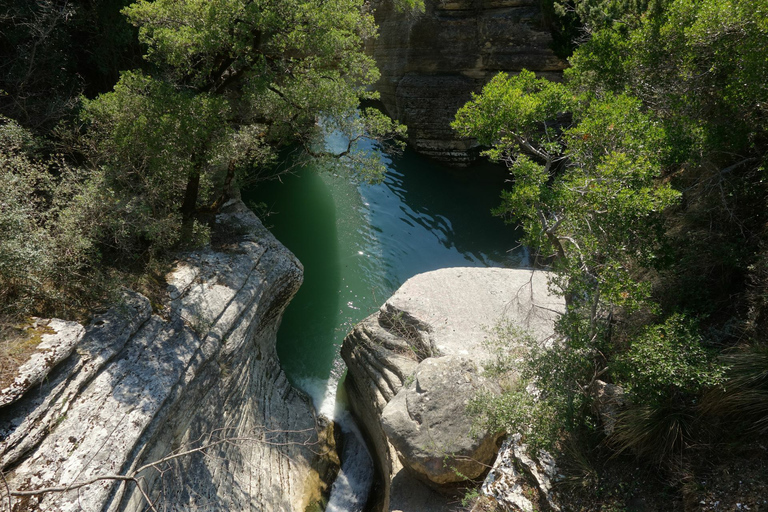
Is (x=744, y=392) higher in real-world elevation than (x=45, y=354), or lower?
higher

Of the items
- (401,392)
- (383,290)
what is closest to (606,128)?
(401,392)

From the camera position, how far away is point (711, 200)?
669cm

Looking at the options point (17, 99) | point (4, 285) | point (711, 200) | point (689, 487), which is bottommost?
point (689, 487)

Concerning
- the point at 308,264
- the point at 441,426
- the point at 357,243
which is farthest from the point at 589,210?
the point at 357,243

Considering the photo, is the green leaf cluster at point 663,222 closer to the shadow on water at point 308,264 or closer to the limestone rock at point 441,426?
the limestone rock at point 441,426

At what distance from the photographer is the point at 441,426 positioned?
308 inches

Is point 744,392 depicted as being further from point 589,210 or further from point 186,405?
point 186,405

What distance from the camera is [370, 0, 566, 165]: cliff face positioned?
18.0m

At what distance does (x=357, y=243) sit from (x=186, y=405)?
9266 mm

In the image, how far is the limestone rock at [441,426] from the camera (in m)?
7.60

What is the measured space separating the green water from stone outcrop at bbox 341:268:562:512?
1803 millimetres

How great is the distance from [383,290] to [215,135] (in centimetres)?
727

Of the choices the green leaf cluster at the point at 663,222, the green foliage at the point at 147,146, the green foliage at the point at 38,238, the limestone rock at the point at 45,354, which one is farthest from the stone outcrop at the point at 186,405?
the green leaf cluster at the point at 663,222

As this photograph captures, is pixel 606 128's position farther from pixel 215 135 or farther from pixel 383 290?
pixel 383 290
